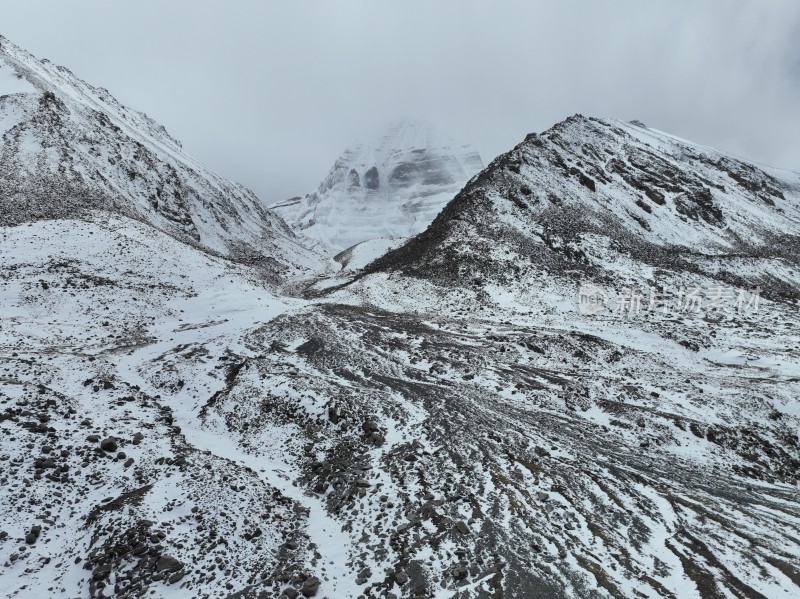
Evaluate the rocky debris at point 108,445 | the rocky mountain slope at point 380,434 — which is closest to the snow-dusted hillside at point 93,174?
the rocky mountain slope at point 380,434

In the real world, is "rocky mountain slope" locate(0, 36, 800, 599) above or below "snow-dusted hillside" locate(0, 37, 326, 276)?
below

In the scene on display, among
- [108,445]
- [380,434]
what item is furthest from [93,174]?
[380,434]

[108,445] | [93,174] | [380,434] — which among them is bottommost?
[108,445]

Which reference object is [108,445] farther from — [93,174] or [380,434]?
[93,174]

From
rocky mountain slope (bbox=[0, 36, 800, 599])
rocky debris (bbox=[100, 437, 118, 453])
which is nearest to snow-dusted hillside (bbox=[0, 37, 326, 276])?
rocky mountain slope (bbox=[0, 36, 800, 599])

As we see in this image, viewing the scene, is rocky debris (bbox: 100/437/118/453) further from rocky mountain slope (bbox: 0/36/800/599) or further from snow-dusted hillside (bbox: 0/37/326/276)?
snow-dusted hillside (bbox: 0/37/326/276)

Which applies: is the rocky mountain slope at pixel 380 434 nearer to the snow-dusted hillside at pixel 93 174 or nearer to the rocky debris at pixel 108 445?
the rocky debris at pixel 108 445
